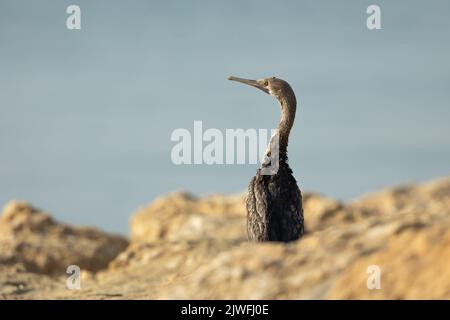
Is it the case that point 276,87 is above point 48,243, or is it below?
above

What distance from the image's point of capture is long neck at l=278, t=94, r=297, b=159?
44.3ft

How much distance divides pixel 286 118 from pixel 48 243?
8.07 m

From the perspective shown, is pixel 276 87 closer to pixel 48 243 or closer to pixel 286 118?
pixel 286 118

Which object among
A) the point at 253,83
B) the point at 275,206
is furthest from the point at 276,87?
the point at 275,206

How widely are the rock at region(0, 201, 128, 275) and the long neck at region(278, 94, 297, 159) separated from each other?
7006 mm

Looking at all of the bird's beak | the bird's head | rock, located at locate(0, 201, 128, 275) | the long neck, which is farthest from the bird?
rock, located at locate(0, 201, 128, 275)

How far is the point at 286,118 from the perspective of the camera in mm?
13789

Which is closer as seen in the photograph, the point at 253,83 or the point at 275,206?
the point at 275,206

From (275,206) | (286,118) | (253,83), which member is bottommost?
(275,206)

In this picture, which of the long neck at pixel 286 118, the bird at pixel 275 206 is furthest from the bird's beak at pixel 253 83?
the bird at pixel 275 206

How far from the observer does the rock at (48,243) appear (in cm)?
1884

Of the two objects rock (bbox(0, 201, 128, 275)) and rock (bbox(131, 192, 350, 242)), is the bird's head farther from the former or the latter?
rock (bbox(0, 201, 128, 275))

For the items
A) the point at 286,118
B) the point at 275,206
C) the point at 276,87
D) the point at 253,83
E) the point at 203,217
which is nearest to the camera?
the point at 275,206
